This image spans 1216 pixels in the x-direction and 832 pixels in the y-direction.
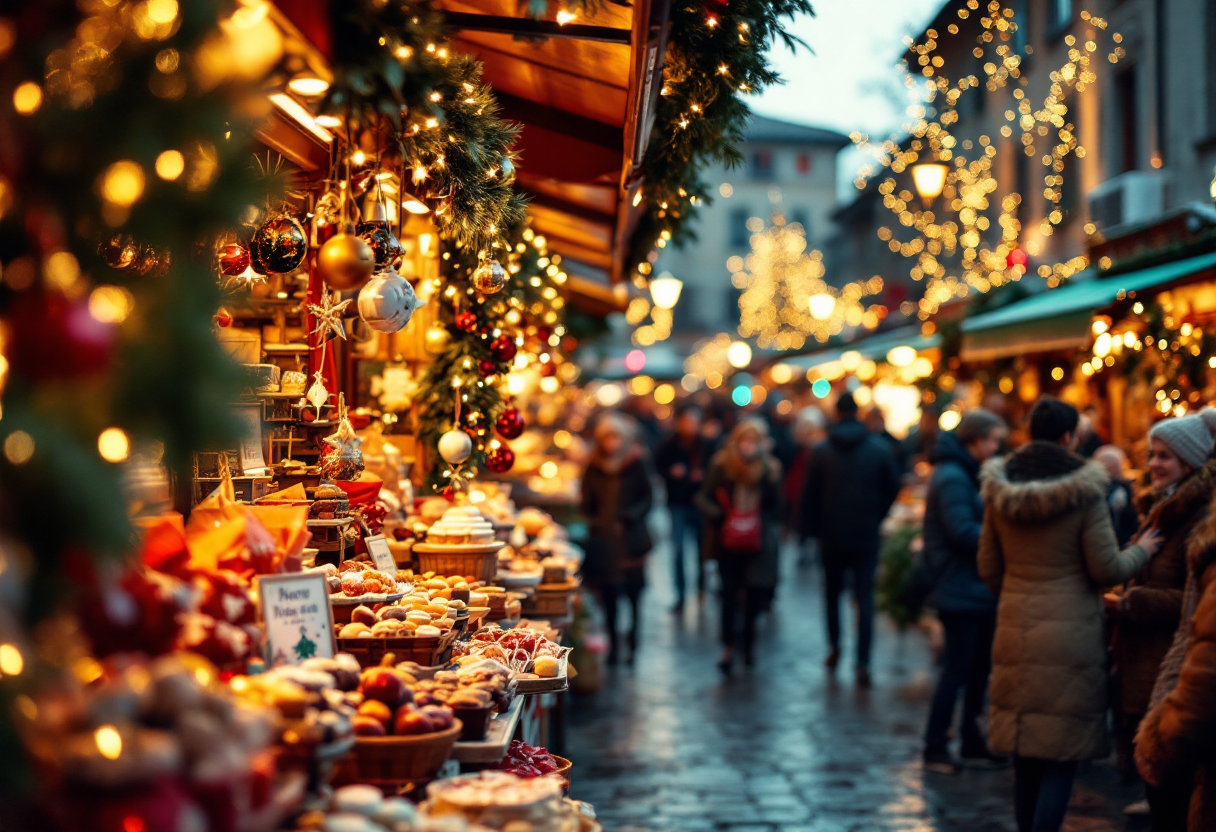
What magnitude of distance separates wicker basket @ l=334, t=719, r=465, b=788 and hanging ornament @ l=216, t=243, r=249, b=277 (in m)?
1.93

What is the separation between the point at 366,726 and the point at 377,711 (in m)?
0.07

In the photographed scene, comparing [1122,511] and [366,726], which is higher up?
[1122,511]

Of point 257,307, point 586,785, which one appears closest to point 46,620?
point 257,307

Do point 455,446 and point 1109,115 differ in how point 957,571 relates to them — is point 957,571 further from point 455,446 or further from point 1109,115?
point 1109,115

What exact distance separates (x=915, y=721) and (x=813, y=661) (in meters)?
2.21

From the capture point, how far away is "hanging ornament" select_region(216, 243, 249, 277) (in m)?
4.12

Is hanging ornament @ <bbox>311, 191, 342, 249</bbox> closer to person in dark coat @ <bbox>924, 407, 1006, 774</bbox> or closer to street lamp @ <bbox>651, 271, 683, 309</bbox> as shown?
person in dark coat @ <bbox>924, 407, 1006, 774</bbox>

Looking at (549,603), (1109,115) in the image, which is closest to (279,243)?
(549,603)

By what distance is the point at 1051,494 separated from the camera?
17.1 ft

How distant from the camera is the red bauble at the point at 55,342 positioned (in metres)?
1.71

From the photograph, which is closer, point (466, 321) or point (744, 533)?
point (466, 321)

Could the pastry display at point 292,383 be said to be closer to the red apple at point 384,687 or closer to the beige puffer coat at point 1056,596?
the red apple at point 384,687

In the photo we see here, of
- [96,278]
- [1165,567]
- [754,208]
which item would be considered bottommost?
[1165,567]

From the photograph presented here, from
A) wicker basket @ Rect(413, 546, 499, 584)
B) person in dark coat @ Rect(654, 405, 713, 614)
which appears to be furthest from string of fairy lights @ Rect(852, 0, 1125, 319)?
wicker basket @ Rect(413, 546, 499, 584)
